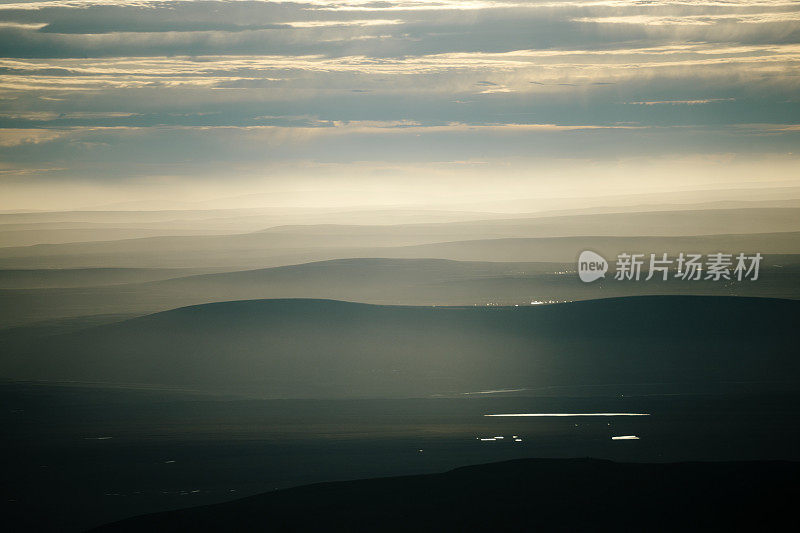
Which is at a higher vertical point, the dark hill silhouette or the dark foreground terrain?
the dark hill silhouette

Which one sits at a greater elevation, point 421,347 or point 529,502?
point 421,347

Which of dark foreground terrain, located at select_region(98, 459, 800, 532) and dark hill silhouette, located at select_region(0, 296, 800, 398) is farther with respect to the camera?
dark hill silhouette, located at select_region(0, 296, 800, 398)

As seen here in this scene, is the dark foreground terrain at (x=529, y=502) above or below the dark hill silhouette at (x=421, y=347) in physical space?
below

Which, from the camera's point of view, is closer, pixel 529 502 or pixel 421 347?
pixel 529 502

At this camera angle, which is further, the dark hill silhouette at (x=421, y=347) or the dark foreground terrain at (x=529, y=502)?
the dark hill silhouette at (x=421, y=347)
